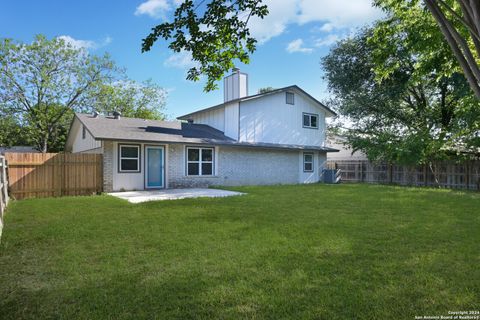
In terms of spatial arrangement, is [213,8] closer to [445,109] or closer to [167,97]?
[445,109]

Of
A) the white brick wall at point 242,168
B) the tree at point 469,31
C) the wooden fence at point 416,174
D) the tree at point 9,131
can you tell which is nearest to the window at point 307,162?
the white brick wall at point 242,168

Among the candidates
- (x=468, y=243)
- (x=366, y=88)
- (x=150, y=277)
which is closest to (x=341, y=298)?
(x=150, y=277)

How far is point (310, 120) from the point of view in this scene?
63.6 ft

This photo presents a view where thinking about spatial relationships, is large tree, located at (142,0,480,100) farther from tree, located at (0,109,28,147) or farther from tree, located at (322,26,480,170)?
tree, located at (0,109,28,147)

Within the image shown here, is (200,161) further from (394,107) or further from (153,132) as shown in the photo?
(394,107)

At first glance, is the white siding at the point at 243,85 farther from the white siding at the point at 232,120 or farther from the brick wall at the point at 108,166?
the brick wall at the point at 108,166

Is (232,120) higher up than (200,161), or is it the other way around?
(232,120)

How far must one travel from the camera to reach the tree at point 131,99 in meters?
26.5

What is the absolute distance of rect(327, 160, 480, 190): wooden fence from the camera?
52.4 feet

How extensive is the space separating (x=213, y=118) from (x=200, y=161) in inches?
180

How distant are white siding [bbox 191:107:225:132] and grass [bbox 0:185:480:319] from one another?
11.2m

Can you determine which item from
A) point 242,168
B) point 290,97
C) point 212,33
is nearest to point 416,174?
point 290,97

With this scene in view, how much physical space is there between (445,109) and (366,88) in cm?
495

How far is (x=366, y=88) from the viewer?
20.6m
